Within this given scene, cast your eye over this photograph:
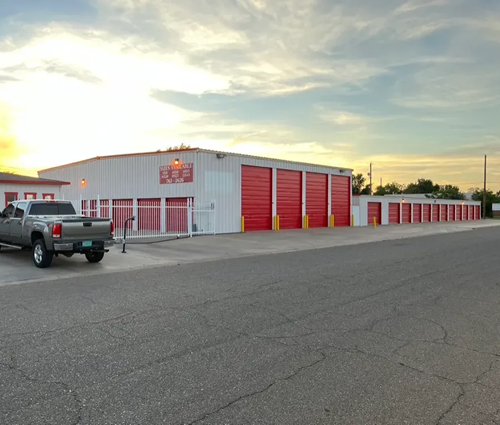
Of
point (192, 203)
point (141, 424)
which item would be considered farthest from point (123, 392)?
point (192, 203)

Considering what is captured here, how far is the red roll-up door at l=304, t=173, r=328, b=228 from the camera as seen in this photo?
105 ft

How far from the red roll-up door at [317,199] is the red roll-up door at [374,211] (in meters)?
8.57

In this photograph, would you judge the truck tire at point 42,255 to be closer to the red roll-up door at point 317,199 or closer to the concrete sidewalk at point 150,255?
the concrete sidewalk at point 150,255

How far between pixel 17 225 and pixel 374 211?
3496 centimetres

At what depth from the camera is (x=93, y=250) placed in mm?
11445

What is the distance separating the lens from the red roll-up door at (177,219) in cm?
2349

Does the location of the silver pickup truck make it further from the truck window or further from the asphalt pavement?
the asphalt pavement

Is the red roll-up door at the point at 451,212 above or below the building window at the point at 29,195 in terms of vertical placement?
below

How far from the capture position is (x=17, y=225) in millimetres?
12258

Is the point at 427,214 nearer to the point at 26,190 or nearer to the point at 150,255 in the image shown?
the point at 26,190

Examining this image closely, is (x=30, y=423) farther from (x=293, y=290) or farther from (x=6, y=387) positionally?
(x=293, y=290)

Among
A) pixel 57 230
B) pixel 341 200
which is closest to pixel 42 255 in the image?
pixel 57 230

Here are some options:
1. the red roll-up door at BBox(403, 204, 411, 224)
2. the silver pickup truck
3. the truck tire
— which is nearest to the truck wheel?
the silver pickup truck

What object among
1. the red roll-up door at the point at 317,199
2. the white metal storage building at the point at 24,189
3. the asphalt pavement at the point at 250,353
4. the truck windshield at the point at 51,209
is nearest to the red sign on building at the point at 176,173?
the white metal storage building at the point at 24,189
